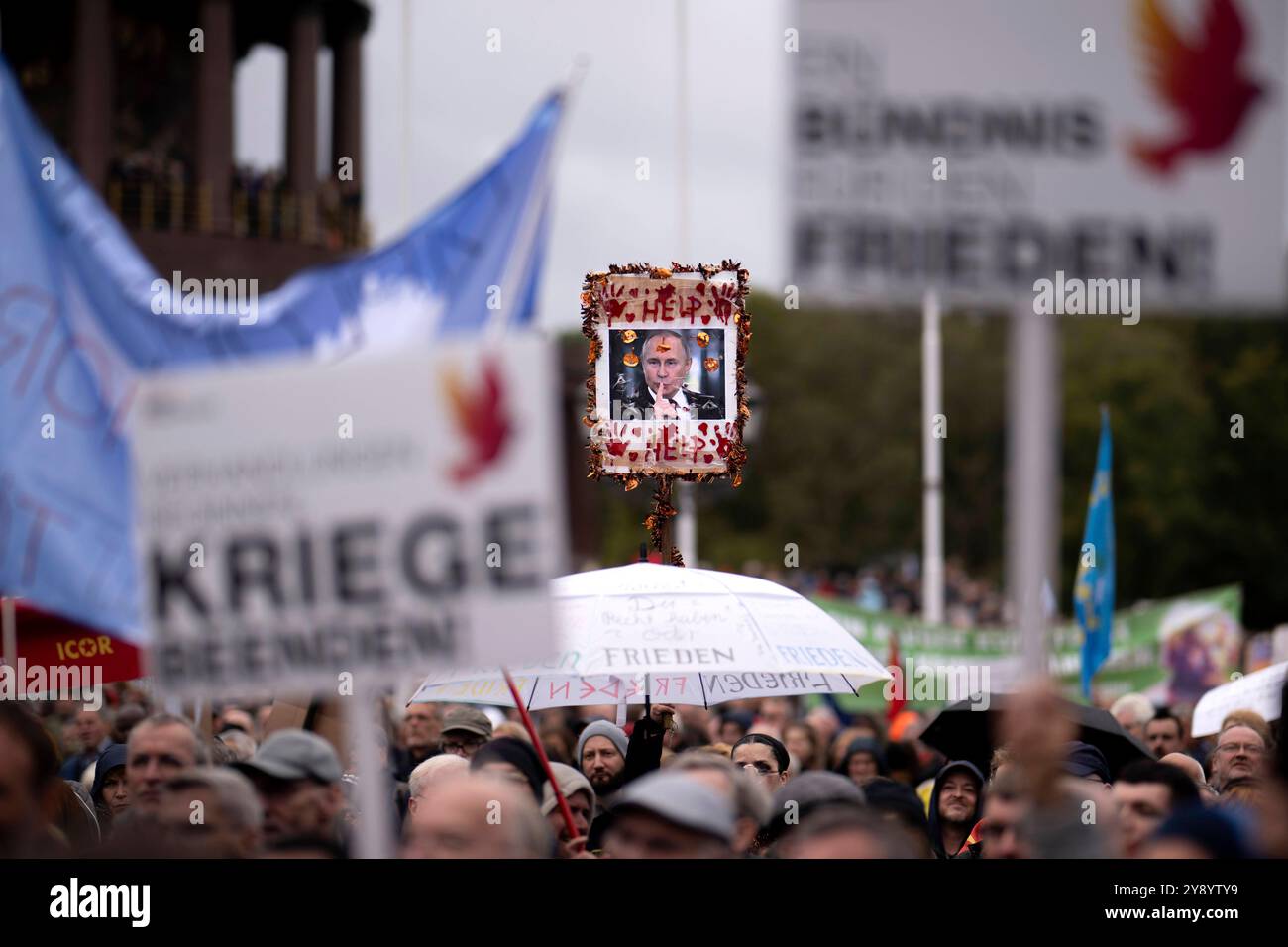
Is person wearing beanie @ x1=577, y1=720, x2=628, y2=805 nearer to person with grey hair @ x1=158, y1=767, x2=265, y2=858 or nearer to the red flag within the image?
the red flag

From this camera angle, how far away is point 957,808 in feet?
25.1

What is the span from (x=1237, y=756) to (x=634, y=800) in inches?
155

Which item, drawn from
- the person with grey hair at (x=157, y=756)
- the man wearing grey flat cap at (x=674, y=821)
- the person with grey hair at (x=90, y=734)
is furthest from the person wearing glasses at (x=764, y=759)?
the person with grey hair at (x=90, y=734)

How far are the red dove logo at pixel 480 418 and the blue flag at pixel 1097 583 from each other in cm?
787

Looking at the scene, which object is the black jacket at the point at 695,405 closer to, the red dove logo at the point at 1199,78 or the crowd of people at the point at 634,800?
the crowd of people at the point at 634,800

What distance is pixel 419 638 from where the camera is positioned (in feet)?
14.8

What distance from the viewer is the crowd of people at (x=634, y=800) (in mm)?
4113

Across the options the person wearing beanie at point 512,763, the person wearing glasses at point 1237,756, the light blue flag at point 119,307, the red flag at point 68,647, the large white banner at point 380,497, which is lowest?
the person wearing glasses at point 1237,756

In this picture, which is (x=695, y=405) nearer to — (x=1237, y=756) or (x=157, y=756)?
(x=1237, y=756)

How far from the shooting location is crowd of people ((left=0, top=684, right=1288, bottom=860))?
13.5ft

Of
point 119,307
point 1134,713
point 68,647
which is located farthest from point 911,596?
point 119,307

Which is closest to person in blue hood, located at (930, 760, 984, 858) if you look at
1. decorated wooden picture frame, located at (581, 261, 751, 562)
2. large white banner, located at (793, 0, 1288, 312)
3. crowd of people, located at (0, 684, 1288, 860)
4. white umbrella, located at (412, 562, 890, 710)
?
crowd of people, located at (0, 684, 1288, 860)

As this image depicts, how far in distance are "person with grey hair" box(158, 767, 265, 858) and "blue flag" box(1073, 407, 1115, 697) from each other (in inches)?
292
